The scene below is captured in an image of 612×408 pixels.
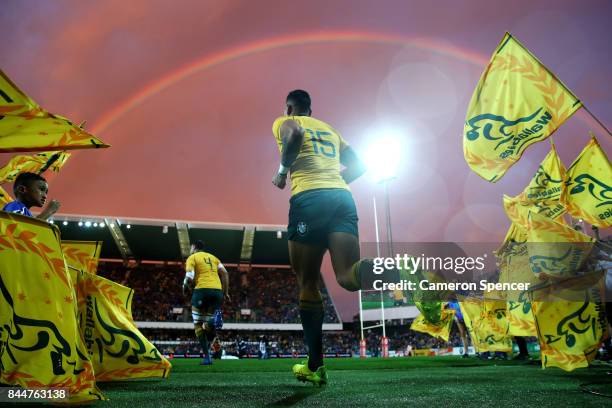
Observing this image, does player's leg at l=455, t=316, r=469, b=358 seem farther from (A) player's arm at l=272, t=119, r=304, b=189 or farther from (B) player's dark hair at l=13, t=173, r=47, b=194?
(B) player's dark hair at l=13, t=173, r=47, b=194

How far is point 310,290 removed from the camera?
10.8 feet

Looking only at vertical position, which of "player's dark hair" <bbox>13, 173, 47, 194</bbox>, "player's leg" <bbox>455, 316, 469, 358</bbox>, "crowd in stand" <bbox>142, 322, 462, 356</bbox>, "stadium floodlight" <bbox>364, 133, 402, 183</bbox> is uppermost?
"stadium floodlight" <bbox>364, 133, 402, 183</bbox>

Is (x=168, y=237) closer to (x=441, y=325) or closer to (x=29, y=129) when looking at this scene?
(x=441, y=325)

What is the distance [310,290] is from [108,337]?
6.02 ft

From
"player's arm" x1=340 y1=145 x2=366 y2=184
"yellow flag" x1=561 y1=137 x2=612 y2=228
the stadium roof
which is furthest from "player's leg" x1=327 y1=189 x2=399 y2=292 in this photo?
the stadium roof

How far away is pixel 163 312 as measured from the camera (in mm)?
31953

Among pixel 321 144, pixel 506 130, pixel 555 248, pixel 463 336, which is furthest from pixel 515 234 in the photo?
pixel 463 336

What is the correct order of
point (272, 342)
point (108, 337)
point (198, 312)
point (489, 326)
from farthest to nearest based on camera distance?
point (272, 342)
point (489, 326)
point (198, 312)
point (108, 337)

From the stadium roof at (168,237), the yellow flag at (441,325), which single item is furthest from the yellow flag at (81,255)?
Result: the stadium roof at (168,237)

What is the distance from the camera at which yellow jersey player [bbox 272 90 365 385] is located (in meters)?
3.12

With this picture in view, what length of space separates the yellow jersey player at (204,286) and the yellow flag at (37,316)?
597 centimetres

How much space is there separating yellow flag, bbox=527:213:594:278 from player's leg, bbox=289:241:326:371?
260 centimetres

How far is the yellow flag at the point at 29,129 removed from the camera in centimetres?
216

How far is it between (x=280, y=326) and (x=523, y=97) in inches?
1208
